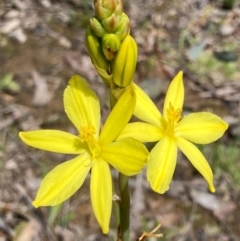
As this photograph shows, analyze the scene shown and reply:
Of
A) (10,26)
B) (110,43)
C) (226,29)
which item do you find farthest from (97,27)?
(226,29)

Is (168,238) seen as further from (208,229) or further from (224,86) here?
(224,86)

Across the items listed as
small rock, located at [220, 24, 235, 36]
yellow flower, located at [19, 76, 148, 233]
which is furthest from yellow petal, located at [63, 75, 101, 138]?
small rock, located at [220, 24, 235, 36]

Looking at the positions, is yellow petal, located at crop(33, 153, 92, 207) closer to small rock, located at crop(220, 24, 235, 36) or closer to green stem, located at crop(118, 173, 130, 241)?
green stem, located at crop(118, 173, 130, 241)

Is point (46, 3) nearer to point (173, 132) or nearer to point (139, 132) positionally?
point (173, 132)

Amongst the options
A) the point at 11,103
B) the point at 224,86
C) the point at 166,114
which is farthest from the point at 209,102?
the point at 166,114

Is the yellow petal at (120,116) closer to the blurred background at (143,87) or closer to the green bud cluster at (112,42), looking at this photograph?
the green bud cluster at (112,42)

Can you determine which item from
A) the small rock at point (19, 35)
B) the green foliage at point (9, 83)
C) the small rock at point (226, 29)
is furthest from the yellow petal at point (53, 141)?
the small rock at point (226, 29)

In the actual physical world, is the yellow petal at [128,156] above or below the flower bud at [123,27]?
below
